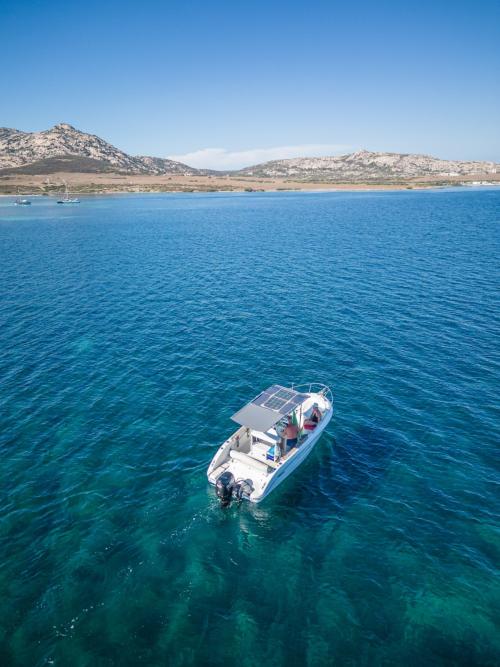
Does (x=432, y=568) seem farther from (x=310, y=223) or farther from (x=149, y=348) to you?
(x=310, y=223)

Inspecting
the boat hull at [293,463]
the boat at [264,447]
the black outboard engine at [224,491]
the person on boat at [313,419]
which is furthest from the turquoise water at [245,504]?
the person on boat at [313,419]

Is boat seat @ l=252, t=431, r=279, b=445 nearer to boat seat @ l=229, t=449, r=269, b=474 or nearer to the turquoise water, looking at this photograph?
boat seat @ l=229, t=449, r=269, b=474

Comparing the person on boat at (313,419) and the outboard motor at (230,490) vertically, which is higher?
the person on boat at (313,419)

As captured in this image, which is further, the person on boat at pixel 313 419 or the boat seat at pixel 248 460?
the person on boat at pixel 313 419

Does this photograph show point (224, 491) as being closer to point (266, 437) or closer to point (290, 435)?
point (266, 437)

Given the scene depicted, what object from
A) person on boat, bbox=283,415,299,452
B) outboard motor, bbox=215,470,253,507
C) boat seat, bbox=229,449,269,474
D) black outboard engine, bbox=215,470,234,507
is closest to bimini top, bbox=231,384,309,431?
person on boat, bbox=283,415,299,452

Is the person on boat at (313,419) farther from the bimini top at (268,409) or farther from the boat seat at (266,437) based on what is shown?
the boat seat at (266,437)

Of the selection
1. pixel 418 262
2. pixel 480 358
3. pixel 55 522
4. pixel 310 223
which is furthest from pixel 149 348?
pixel 310 223
